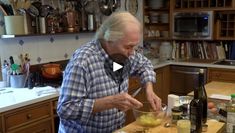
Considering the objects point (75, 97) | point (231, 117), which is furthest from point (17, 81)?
point (231, 117)

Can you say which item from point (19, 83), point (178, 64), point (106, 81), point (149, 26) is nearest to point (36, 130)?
point (19, 83)

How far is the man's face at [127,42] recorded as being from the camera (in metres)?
1.58

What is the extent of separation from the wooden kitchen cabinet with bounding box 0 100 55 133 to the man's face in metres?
0.97

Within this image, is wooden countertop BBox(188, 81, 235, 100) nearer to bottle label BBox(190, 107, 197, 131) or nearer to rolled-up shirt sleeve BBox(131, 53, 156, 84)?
rolled-up shirt sleeve BBox(131, 53, 156, 84)

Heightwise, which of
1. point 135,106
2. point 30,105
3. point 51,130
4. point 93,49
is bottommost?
point 51,130

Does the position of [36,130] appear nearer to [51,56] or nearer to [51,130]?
[51,130]

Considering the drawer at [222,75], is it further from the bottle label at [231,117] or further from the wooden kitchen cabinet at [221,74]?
the bottle label at [231,117]

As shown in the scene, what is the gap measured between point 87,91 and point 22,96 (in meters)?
0.96

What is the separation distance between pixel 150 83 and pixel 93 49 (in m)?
0.45

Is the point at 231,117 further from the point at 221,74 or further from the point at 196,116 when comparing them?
the point at 221,74

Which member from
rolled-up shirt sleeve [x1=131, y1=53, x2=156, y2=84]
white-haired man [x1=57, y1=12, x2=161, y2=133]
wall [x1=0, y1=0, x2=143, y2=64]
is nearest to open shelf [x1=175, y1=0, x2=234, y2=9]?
wall [x1=0, y1=0, x2=143, y2=64]

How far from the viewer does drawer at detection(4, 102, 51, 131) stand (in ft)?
7.06

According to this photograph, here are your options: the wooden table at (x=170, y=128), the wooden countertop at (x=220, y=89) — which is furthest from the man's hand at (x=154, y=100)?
the wooden countertop at (x=220, y=89)

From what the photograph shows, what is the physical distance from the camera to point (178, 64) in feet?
13.8
